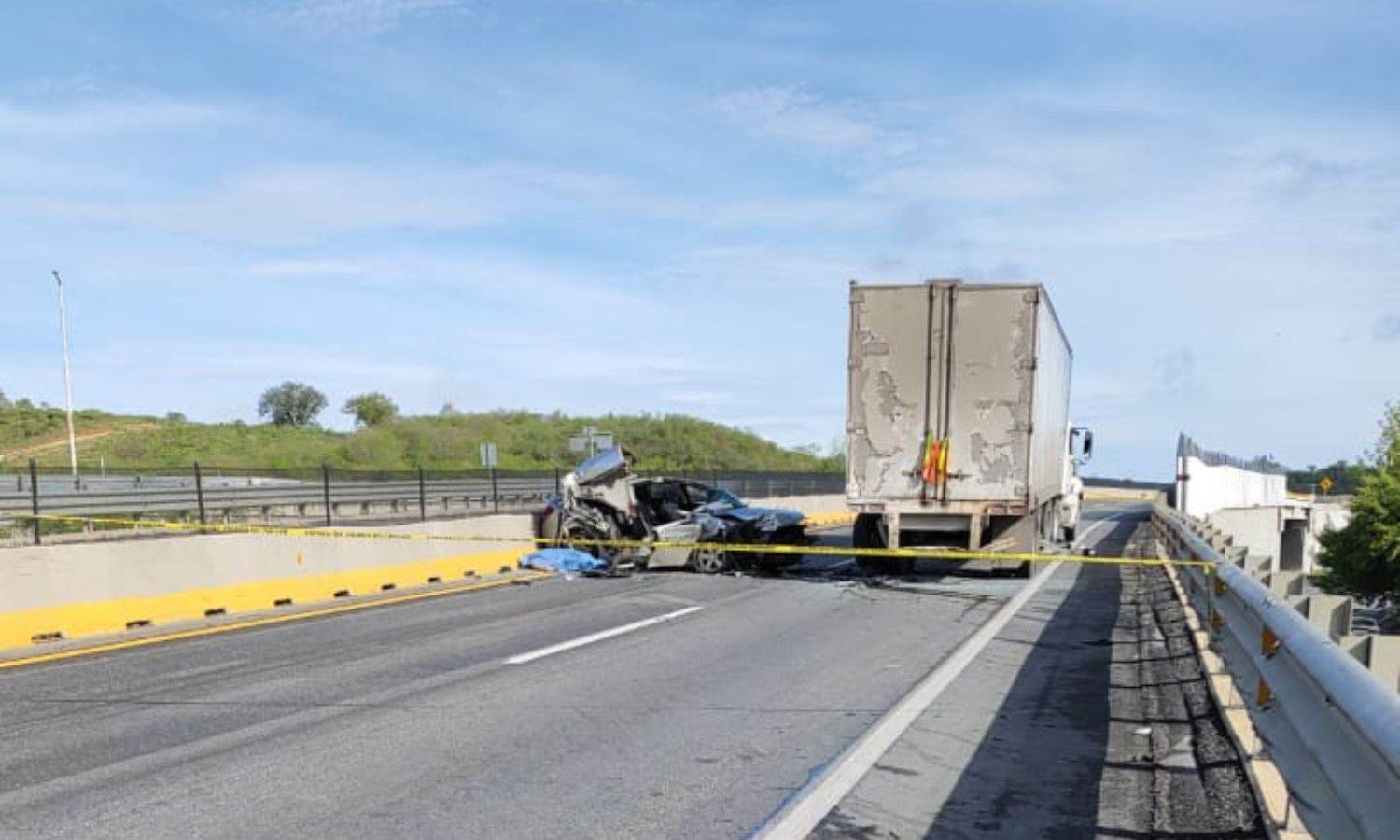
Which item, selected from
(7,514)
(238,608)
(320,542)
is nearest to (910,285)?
(320,542)

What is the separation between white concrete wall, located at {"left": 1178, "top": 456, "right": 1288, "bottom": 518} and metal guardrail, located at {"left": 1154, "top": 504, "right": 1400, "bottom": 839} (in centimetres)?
2860

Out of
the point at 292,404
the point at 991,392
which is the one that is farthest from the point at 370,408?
the point at 991,392

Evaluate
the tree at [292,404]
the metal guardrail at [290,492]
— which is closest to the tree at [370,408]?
the tree at [292,404]

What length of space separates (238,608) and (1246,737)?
33.2ft

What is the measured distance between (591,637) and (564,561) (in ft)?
21.5

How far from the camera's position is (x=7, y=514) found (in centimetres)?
1498

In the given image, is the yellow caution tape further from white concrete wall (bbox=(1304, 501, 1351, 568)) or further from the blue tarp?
white concrete wall (bbox=(1304, 501, 1351, 568))

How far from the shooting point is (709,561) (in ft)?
56.7

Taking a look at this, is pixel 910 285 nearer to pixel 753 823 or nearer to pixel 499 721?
pixel 499 721

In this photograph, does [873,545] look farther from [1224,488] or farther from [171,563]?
[1224,488]

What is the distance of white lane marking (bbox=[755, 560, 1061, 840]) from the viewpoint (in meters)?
4.99

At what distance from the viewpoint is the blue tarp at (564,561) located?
1673 cm

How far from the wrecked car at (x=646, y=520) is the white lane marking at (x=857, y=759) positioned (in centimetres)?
739

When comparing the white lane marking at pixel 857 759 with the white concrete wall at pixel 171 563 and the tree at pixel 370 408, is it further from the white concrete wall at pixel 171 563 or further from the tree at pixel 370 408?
the tree at pixel 370 408
